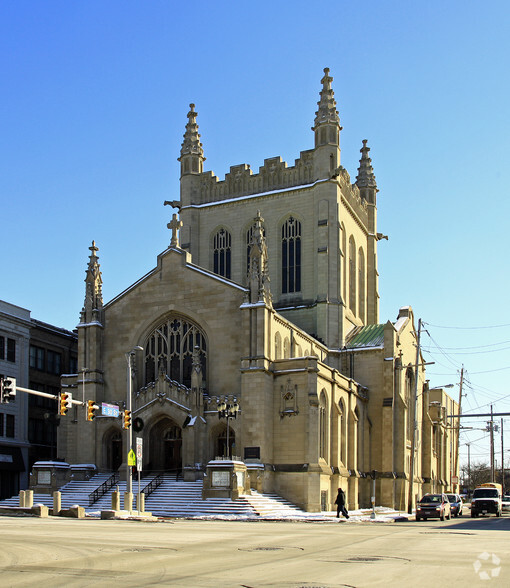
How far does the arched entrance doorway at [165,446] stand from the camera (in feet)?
154

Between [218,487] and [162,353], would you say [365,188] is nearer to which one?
[162,353]

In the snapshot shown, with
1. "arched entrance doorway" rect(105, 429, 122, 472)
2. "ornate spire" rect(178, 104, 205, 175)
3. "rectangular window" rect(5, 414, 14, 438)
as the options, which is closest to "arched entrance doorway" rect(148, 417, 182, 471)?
"arched entrance doorway" rect(105, 429, 122, 472)

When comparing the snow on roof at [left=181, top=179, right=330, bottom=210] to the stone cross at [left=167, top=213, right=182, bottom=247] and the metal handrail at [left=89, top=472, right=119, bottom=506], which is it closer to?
the stone cross at [left=167, top=213, right=182, bottom=247]

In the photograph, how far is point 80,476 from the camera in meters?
46.7

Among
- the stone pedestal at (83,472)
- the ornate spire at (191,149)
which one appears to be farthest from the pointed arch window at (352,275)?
the stone pedestal at (83,472)

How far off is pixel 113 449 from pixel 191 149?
2645 cm

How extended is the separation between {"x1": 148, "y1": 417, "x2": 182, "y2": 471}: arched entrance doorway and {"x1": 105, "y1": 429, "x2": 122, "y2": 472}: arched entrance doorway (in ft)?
7.38

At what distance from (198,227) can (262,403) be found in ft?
76.0

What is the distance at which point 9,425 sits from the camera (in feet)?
179

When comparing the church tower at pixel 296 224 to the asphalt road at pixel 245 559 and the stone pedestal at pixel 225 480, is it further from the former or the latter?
the asphalt road at pixel 245 559

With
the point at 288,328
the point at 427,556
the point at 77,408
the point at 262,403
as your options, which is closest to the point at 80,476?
the point at 77,408

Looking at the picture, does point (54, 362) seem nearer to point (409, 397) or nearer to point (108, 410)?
point (108, 410)

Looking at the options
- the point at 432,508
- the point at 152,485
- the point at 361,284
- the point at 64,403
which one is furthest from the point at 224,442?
the point at 361,284

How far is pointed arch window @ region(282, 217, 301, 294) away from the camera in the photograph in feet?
195
